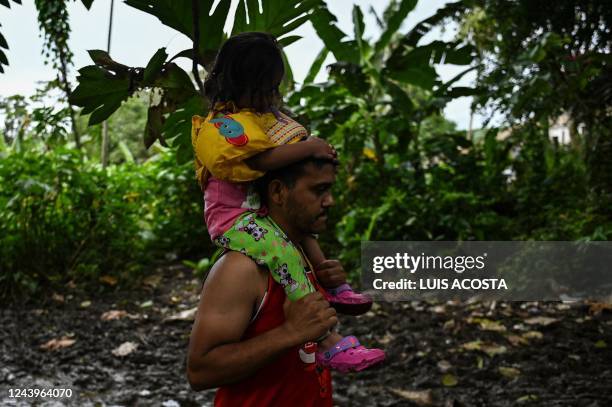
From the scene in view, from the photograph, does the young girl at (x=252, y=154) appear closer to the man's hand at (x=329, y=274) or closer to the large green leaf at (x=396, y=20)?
the man's hand at (x=329, y=274)

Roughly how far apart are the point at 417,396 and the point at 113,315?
247cm

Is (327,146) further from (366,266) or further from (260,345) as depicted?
(366,266)

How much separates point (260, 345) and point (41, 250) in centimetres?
436

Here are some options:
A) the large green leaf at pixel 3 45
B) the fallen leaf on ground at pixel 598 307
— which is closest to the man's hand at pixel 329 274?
the large green leaf at pixel 3 45

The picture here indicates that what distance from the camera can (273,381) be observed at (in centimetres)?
124

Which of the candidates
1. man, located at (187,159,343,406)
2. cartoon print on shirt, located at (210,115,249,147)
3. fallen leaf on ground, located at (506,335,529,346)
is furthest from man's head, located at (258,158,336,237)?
fallen leaf on ground, located at (506,335,529,346)

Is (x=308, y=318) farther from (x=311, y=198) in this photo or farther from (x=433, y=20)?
(x=433, y=20)

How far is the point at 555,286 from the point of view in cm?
443

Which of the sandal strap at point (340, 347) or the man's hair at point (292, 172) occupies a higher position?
the man's hair at point (292, 172)

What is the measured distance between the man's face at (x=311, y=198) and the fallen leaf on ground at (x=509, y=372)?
7.64 ft

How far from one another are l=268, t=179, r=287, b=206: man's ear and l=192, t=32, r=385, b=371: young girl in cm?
3

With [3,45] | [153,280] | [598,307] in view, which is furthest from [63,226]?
[598,307]

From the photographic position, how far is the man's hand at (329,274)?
1417 mm

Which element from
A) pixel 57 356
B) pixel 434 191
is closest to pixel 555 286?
pixel 434 191
